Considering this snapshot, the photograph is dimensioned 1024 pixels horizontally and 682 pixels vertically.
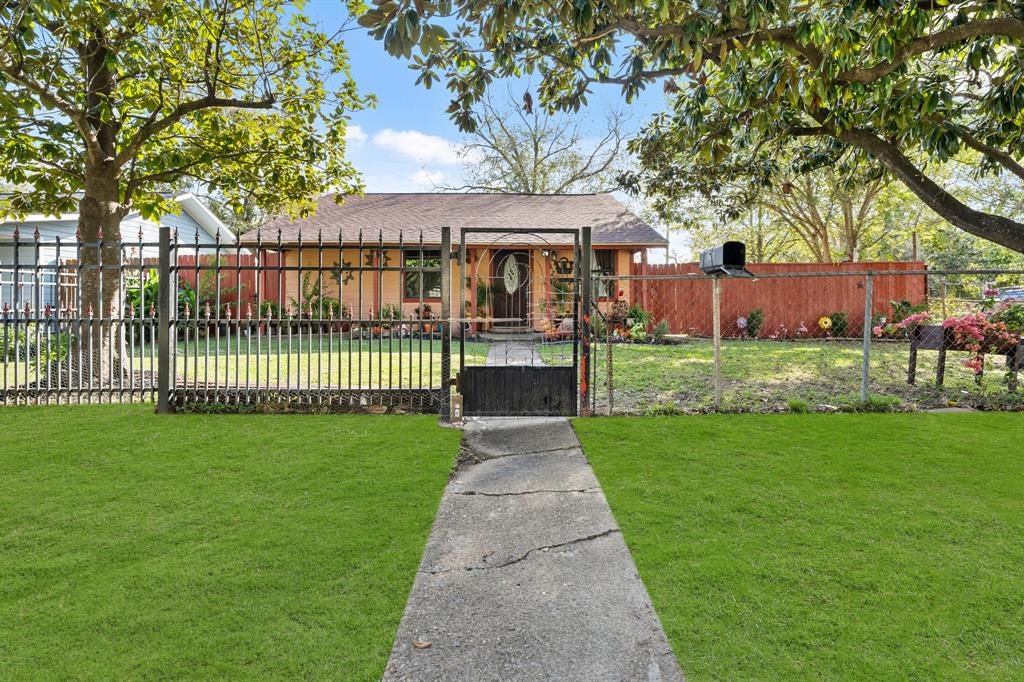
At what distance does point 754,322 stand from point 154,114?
49.6ft

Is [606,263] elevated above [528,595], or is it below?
above

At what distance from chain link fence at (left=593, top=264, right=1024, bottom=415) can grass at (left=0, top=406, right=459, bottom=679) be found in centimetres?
342

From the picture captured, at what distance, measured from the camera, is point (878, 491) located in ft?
14.8

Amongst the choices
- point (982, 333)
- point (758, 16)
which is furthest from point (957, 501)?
point (982, 333)

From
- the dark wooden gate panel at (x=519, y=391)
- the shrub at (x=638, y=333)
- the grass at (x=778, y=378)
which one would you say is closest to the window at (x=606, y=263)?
the shrub at (x=638, y=333)

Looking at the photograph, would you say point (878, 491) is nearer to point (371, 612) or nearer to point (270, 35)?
point (371, 612)

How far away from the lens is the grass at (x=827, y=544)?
254cm

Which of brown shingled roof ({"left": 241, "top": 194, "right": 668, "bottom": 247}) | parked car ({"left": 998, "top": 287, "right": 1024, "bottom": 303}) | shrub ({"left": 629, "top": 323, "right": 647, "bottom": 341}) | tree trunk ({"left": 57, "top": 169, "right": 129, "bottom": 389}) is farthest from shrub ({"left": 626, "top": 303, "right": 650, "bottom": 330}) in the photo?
tree trunk ({"left": 57, "top": 169, "right": 129, "bottom": 389})

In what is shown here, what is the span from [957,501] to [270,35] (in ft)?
34.4

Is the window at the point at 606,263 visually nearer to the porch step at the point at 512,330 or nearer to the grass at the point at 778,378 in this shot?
the porch step at the point at 512,330

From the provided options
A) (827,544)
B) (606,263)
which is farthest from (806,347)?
(827,544)

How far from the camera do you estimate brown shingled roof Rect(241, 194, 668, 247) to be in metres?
17.6

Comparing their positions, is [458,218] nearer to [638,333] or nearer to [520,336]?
[520,336]

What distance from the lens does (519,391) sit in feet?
22.8
